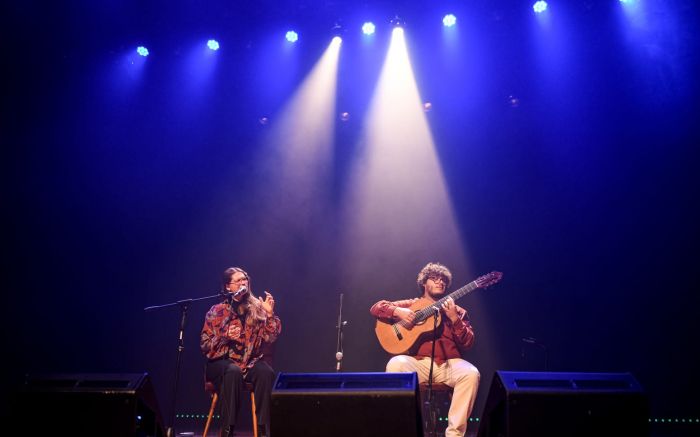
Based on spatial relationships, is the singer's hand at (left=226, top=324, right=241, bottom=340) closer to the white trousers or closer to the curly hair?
the white trousers

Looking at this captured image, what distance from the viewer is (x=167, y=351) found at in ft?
21.4

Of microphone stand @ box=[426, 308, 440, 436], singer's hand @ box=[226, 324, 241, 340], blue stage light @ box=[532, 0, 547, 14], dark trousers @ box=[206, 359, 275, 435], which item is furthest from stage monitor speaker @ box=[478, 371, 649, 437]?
blue stage light @ box=[532, 0, 547, 14]

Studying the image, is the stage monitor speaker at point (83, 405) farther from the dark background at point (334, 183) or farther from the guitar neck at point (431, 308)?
the dark background at point (334, 183)

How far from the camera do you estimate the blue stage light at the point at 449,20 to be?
6.70 m

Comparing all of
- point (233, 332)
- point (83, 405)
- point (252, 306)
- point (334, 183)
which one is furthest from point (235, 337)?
point (334, 183)

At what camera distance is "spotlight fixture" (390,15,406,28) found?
265 inches

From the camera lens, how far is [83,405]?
347 centimetres

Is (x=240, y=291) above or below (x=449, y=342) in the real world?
above

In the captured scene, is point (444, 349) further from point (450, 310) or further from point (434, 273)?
point (434, 273)

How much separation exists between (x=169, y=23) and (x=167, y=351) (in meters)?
3.71

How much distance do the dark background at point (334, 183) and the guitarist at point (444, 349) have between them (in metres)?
0.72

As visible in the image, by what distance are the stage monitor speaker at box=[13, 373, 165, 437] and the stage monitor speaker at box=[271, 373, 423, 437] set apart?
909 millimetres

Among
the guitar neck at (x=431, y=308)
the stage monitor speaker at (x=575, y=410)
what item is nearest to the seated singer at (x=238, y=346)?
the guitar neck at (x=431, y=308)

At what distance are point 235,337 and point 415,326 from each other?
1623 mm
